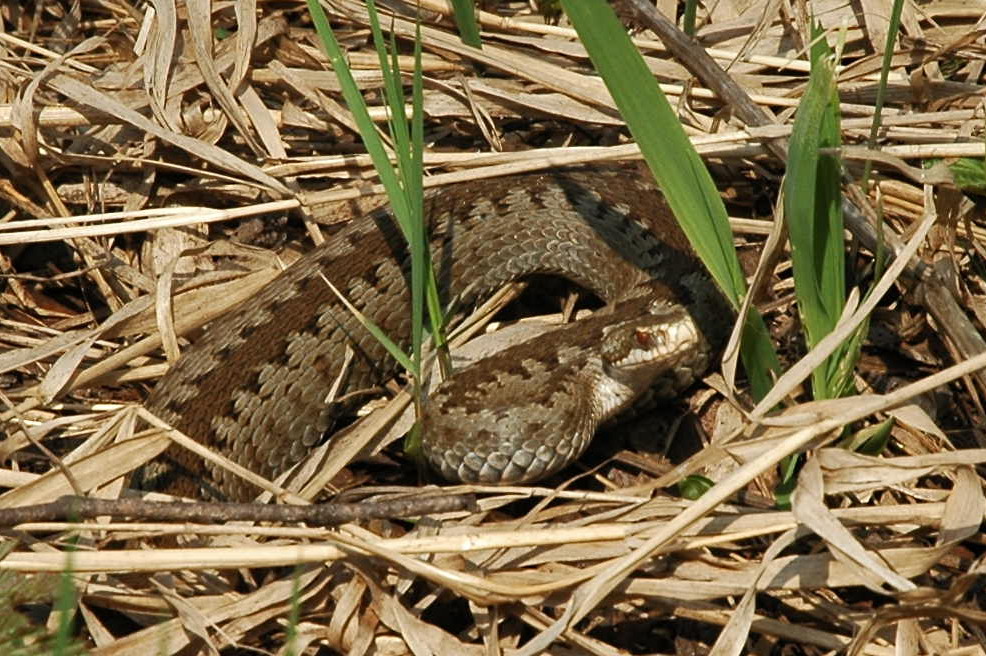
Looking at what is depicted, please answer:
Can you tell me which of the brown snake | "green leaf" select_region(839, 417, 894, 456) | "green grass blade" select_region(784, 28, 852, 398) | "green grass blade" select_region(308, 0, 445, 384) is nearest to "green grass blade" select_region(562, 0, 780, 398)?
"green grass blade" select_region(784, 28, 852, 398)

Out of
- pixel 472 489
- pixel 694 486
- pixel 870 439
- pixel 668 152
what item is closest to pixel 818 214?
pixel 668 152

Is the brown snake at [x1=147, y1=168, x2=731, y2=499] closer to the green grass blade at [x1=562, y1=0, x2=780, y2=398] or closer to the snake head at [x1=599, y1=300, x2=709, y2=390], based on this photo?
the snake head at [x1=599, y1=300, x2=709, y2=390]

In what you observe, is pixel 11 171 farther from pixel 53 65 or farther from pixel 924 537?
pixel 924 537

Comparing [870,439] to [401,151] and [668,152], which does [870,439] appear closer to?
[668,152]

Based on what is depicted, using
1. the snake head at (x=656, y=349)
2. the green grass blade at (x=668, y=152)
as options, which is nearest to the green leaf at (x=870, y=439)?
the green grass blade at (x=668, y=152)

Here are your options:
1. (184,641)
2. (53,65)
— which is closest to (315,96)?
(53,65)

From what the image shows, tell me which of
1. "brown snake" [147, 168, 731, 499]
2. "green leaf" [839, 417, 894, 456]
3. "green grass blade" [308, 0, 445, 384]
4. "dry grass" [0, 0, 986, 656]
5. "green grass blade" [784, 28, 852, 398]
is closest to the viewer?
"green grass blade" [784, 28, 852, 398]

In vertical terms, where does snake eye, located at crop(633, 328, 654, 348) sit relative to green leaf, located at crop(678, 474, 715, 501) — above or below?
above
